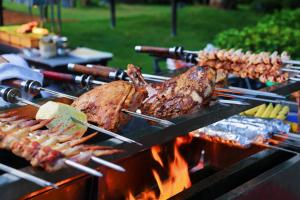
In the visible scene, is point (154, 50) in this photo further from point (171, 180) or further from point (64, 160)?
point (64, 160)

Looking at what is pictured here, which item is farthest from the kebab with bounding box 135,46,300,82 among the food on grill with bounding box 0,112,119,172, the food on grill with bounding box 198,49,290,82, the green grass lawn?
the green grass lawn

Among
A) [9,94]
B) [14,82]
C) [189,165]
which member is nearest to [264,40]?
[189,165]

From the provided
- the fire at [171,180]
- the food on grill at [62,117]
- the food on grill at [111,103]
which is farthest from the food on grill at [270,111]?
the food on grill at [62,117]

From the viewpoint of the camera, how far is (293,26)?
1018 centimetres

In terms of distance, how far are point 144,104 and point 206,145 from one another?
1.01m

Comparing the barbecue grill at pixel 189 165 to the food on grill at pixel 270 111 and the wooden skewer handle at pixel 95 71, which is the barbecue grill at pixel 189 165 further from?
the food on grill at pixel 270 111

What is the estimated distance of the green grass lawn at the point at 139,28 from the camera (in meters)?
11.0

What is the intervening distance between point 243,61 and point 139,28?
1074 cm

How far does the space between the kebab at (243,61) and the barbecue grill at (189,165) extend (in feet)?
0.90

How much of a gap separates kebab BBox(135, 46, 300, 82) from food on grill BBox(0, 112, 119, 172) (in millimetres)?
1846

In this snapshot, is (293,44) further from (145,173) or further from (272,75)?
(145,173)

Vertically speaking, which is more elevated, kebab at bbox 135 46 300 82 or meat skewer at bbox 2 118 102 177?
kebab at bbox 135 46 300 82

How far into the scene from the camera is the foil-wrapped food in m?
2.98

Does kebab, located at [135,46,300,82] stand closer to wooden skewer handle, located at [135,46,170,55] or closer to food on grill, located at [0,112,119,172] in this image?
wooden skewer handle, located at [135,46,170,55]
